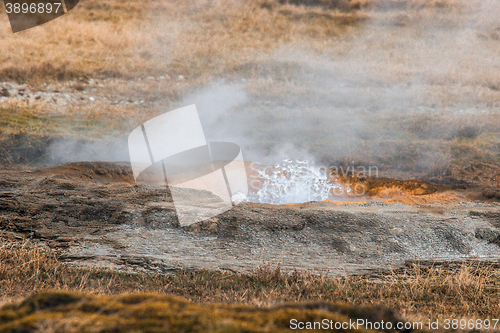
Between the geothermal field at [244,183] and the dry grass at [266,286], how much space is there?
0.02 m

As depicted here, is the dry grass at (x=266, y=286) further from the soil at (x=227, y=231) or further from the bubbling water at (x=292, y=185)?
the bubbling water at (x=292, y=185)

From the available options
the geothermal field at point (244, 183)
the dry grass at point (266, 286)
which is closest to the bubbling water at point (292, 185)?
the geothermal field at point (244, 183)

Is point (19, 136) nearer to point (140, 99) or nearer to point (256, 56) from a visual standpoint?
point (140, 99)

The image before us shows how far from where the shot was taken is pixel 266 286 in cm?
332

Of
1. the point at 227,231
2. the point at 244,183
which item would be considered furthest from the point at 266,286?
the point at 244,183

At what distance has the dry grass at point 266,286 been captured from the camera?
2.95 metres

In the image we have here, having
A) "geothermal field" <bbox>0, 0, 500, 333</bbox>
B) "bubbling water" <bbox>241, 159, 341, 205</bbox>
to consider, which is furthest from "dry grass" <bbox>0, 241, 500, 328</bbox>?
"bubbling water" <bbox>241, 159, 341, 205</bbox>

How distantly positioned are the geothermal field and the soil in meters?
0.03

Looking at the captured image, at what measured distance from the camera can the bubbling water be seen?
25.2ft

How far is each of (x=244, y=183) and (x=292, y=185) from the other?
1136 mm

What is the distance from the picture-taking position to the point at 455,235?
491 cm

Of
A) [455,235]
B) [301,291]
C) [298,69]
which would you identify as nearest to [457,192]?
[455,235]

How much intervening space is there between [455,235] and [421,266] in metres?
1.24

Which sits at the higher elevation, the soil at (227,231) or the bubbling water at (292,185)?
the soil at (227,231)
